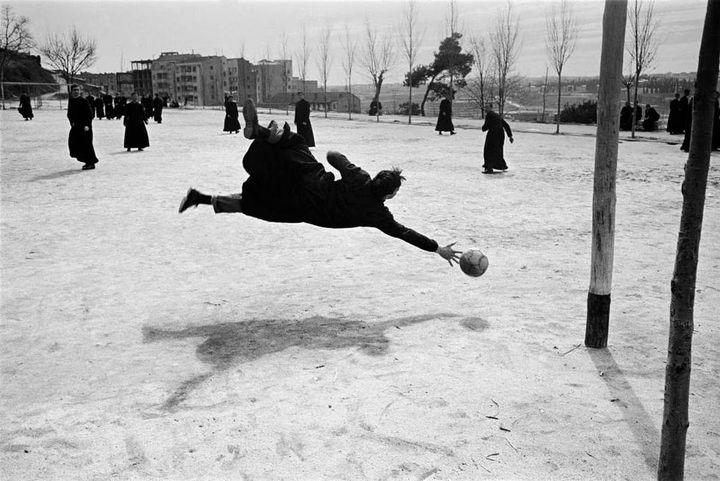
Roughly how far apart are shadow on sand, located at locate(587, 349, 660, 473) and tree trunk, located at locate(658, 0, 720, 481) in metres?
0.54

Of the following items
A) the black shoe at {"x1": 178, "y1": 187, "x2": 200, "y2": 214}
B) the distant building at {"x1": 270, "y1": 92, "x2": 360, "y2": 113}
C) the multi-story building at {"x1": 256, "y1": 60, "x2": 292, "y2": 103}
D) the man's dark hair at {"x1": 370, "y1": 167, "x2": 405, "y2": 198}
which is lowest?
the black shoe at {"x1": 178, "y1": 187, "x2": 200, "y2": 214}

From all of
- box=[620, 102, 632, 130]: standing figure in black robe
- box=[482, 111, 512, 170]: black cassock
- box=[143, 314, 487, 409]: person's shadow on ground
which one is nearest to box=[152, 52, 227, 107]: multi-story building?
box=[620, 102, 632, 130]: standing figure in black robe

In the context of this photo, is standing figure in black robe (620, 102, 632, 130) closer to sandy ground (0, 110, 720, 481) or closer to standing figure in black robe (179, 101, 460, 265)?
sandy ground (0, 110, 720, 481)

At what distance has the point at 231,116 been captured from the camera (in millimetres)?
25375

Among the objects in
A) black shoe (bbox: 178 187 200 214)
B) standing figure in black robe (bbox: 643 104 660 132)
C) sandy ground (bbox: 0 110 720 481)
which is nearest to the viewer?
sandy ground (bbox: 0 110 720 481)

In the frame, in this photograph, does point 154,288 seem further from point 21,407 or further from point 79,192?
point 79,192

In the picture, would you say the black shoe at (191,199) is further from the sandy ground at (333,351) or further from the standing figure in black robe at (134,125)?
the standing figure in black robe at (134,125)

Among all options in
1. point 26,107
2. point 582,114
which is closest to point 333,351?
point 26,107

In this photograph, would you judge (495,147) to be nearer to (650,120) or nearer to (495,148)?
(495,148)

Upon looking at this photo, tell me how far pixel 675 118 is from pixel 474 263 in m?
22.9

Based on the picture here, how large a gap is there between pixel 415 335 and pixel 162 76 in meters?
128

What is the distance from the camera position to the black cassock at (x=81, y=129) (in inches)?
542

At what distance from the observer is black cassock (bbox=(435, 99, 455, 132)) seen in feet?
→ 86.3

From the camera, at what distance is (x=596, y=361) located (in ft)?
14.2
